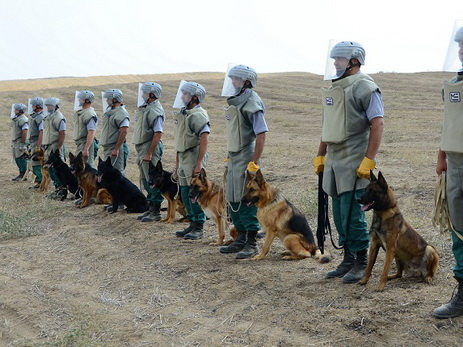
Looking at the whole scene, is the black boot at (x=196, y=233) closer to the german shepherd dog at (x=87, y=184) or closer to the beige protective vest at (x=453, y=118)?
the german shepherd dog at (x=87, y=184)

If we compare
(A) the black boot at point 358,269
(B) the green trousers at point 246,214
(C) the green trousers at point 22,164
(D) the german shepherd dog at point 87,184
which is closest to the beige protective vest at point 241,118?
(B) the green trousers at point 246,214

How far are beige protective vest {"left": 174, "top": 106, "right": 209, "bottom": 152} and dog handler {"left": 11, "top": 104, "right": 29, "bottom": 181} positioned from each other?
875 centimetres

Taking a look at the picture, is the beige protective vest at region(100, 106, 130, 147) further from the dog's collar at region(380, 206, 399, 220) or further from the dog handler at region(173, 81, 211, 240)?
the dog's collar at region(380, 206, 399, 220)

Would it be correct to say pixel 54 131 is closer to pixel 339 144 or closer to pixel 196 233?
pixel 196 233

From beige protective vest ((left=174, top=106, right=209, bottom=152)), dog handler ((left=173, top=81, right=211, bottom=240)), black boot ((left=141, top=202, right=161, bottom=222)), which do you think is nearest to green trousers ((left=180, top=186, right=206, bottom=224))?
dog handler ((left=173, top=81, right=211, bottom=240))

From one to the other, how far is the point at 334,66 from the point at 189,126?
312 centimetres

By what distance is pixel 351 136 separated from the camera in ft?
20.0

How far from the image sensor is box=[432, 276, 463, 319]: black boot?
506 cm

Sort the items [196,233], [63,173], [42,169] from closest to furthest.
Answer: [196,233], [63,173], [42,169]

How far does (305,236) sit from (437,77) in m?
36.0

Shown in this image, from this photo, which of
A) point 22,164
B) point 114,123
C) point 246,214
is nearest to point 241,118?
point 246,214

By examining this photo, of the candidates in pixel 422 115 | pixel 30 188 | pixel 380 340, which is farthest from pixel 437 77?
pixel 380 340

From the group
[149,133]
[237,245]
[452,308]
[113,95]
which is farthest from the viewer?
[113,95]

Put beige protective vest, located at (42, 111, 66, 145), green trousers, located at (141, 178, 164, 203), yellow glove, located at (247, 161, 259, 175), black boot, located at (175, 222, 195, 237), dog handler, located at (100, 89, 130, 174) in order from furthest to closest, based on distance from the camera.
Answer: beige protective vest, located at (42, 111, 66, 145) < dog handler, located at (100, 89, 130, 174) < green trousers, located at (141, 178, 164, 203) < black boot, located at (175, 222, 195, 237) < yellow glove, located at (247, 161, 259, 175)
